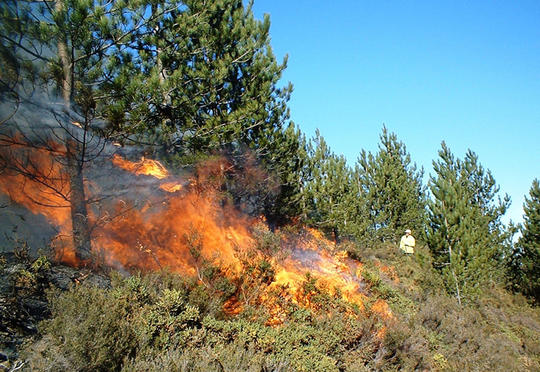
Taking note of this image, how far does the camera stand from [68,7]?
585 cm

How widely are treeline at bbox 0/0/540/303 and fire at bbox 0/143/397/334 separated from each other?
1.09ft

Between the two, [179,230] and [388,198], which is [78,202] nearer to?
[179,230]

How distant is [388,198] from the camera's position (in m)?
19.7

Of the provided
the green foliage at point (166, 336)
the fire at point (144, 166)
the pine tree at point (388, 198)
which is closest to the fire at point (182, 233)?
the fire at point (144, 166)

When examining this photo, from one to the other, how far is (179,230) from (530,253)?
54.5ft

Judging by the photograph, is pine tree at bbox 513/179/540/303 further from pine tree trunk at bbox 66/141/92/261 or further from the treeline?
pine tree trunk at bbox 66/141/92/261

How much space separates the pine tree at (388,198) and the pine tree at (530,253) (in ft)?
15.0

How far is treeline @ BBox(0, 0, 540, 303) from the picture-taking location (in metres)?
6.24

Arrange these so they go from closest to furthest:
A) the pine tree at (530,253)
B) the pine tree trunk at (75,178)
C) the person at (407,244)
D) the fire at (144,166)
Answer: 1. the pine tree trunk at (75,178)
2. the fire at (144,166)
3. the person at (407,244)
4. the pine tree at (530,253)

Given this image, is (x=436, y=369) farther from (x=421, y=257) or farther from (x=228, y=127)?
(x=228, y=127)

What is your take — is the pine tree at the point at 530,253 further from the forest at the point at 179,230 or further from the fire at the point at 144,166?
the fire at the point at 144,166

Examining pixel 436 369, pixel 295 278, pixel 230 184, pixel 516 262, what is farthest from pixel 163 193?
pixel 516 262

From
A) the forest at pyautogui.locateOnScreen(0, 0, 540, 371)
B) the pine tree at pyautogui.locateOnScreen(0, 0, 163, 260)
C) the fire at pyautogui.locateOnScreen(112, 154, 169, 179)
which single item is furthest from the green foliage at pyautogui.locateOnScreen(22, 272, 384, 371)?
the fire at pyautogui.locateOnScreen(112, 154, 169, 179)

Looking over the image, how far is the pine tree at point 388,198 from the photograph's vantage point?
1928 cm
